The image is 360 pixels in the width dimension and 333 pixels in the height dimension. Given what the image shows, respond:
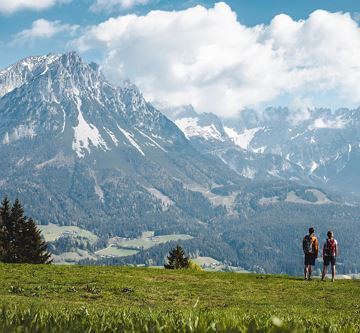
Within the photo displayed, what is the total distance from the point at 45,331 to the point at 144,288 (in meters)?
24.8

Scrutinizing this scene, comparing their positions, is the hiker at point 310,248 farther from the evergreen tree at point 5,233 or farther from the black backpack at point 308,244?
the evergreen tree at point 5,233

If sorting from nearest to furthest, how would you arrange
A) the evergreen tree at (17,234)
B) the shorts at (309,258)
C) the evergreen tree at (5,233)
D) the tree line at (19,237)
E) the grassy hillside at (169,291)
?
the grassy hillside at (169,291) → the shorts at (309,258) → the evergreen tree at (5,233) → the evergreen tree at (17,234) → the tree line at (19,237)

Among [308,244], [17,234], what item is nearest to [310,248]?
[308,244]

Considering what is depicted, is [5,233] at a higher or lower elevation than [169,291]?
higher

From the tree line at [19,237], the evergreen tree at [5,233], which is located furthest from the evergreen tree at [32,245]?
the evergreen tree at [5,233]

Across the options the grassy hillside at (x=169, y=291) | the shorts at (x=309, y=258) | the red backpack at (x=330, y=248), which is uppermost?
the red backpack at (x=330, y=248)

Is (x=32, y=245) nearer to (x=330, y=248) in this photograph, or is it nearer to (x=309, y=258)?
(x=309, y=258)

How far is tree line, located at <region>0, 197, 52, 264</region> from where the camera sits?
256 feet

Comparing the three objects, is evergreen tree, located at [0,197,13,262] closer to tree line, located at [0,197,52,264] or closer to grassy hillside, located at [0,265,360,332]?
tree line, located at [0,197,52,264]

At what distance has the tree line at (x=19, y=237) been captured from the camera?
7812 cm

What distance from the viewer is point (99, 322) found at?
16.9ft

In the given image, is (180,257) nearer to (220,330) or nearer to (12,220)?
(12,220)

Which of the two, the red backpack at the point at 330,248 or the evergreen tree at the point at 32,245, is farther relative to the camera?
the evergreen tree at the point at 32,245

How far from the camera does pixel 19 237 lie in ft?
265
